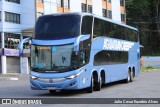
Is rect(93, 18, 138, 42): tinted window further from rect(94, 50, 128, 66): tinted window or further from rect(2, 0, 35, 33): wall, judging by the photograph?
rect(2, 0, 35, 33): wall

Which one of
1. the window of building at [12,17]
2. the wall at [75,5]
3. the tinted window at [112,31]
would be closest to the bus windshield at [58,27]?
the tinted window at [112,31]

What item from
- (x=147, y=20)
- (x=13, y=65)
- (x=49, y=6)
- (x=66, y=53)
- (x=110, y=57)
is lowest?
(x=13, y=65)

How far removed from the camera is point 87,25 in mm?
20391

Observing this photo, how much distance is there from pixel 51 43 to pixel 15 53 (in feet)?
127

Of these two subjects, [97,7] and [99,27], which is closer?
[99,27]

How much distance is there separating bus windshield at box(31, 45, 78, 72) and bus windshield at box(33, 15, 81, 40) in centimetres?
54

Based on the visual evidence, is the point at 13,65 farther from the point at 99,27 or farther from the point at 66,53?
the point at 66,53

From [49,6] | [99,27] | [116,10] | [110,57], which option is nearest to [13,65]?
[49,6]

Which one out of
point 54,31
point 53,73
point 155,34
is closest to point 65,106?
point 53,73

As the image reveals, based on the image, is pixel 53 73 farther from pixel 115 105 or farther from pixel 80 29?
pixel 115 105

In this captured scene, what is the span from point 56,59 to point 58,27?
1527 millimetres

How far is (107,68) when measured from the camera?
23.5 meters

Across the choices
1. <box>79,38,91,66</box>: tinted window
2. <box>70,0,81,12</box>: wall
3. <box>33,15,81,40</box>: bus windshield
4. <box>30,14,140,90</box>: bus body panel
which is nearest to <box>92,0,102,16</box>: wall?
<box>70,0,81,12</box>: wall

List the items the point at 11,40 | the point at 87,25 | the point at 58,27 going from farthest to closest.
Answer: the point at 11,40, the point at 87,25, the point at 58,27
